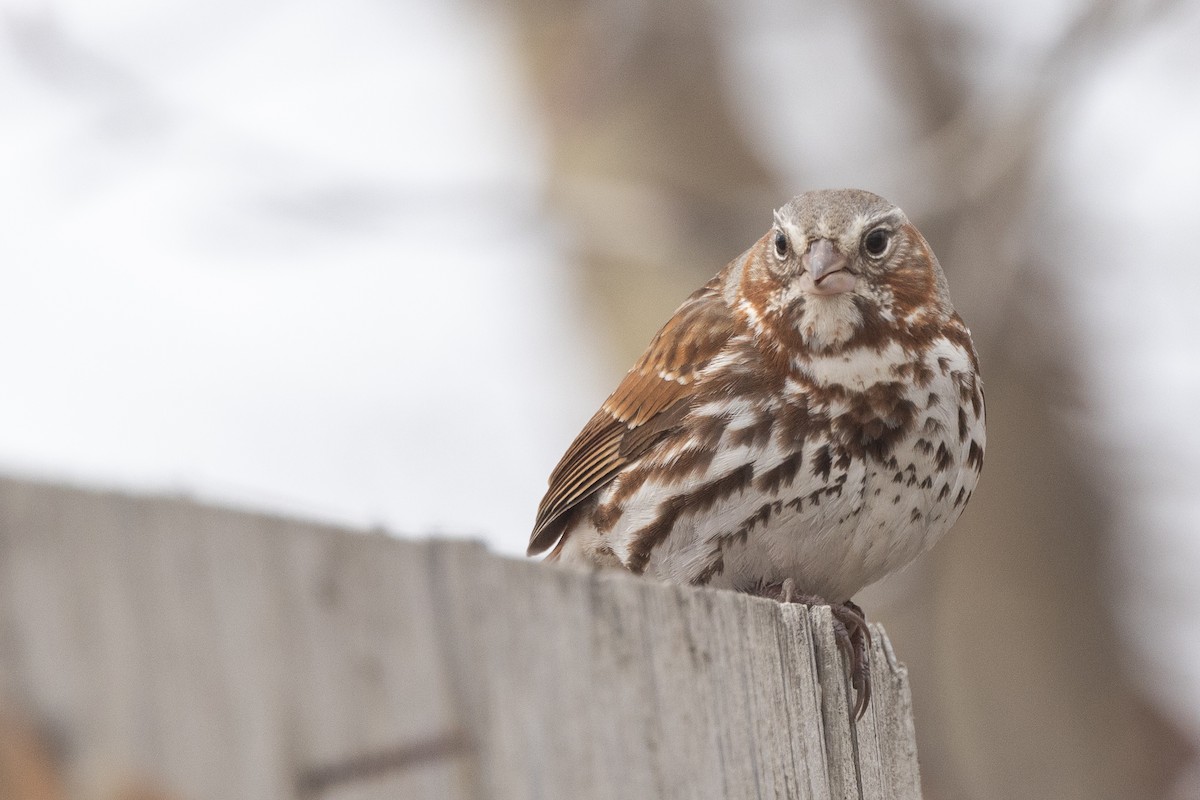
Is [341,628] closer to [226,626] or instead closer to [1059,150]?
[226,626]

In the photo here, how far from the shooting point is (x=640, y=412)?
4.10 m

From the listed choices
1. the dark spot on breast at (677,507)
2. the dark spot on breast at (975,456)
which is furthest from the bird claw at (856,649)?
the dark spot on breast at (975,456)

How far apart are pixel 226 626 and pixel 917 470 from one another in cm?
258

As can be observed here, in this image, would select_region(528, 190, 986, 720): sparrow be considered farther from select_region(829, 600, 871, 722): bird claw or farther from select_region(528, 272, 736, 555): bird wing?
select_region(829, 600, 871, 722): bird claw

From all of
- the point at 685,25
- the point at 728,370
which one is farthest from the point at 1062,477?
the point at 728,370

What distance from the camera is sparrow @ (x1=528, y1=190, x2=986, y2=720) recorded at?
3576mm

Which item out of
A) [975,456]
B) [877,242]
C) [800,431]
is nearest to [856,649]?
[800,431]

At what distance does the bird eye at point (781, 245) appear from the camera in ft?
13.4

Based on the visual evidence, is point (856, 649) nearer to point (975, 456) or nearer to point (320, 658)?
point (975, 456)

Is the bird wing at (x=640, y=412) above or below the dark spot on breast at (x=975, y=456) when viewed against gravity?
above

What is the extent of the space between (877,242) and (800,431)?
715 millimetres

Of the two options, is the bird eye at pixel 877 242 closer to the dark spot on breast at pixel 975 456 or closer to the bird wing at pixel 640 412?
the bird wing at pixel 640 412

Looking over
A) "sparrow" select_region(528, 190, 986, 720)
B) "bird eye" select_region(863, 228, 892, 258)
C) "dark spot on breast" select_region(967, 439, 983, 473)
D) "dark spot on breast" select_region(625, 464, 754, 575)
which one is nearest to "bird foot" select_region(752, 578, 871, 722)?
"sparrow" select_region(528, 190, 986, 720)

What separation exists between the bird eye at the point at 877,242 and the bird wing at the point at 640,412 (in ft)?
1.25
